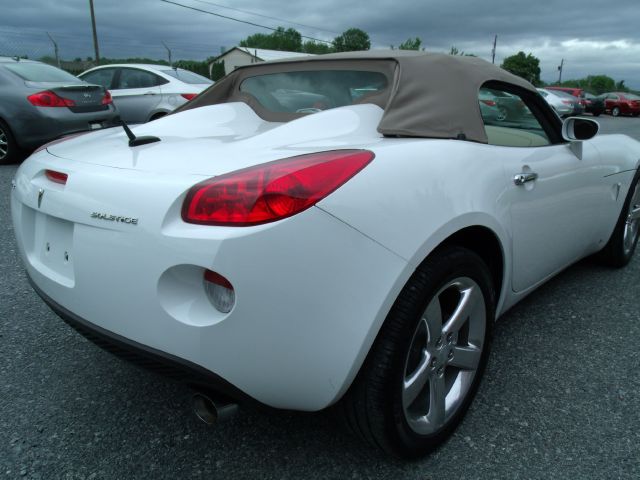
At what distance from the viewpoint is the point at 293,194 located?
142 cm

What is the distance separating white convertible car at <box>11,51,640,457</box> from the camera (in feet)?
4.69

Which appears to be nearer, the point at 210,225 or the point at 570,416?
the point at 210,225

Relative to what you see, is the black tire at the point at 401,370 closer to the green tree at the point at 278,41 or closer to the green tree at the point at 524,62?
the green tree at the point at 524,62

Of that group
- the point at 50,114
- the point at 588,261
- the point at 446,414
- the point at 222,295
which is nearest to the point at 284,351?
the point at 222,295

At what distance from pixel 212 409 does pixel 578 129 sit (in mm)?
2288

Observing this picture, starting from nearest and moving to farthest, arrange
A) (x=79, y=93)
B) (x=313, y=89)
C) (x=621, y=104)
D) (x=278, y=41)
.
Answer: (x=313, y=89) → (x=79, y=93) → (x=621, y=104) → (x=278, y=41)

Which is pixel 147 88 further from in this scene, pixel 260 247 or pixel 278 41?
pixel 278 41

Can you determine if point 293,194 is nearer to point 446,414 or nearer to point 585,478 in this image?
point 446,414

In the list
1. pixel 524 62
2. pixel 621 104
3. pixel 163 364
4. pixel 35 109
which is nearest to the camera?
pixel 163 364

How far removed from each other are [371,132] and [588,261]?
8.47ft

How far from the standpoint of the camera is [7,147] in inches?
283

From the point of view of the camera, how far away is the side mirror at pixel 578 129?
8.96 ft

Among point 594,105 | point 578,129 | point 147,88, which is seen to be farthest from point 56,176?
point 594,105

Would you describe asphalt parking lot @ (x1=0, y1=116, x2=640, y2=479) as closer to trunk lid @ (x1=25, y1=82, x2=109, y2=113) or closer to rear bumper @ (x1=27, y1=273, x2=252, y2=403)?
rear bumper @ (x1=27, y1=273, x2=252, y2=403)
